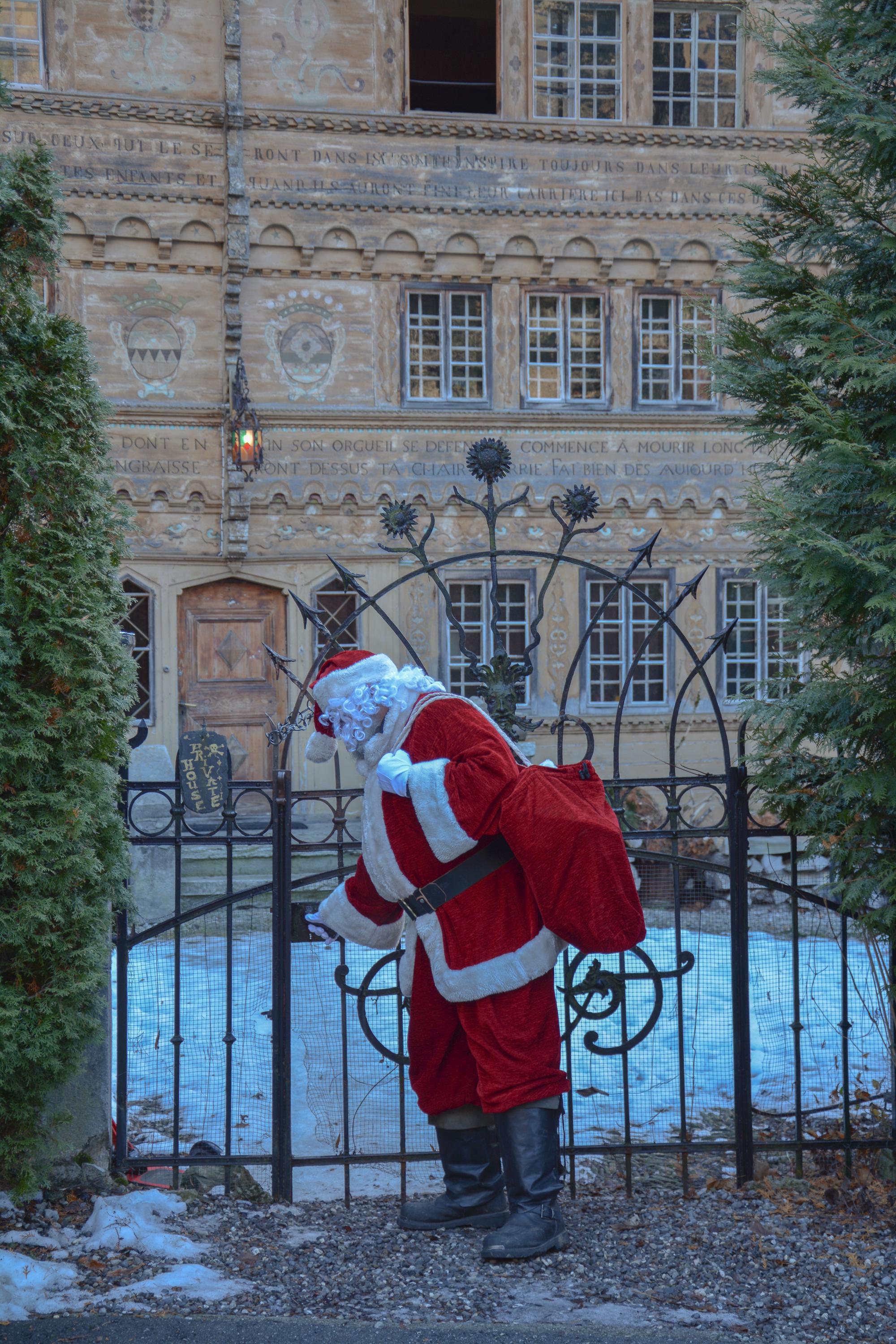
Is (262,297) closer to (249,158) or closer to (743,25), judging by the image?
(249,158)

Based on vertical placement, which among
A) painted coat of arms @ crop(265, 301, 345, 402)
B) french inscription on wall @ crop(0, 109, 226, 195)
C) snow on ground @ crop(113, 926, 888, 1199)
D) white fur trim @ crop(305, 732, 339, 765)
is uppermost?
french inscription on wall @ crop(0, 109, 226, 195)

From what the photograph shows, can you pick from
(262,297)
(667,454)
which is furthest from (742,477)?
(262,297)

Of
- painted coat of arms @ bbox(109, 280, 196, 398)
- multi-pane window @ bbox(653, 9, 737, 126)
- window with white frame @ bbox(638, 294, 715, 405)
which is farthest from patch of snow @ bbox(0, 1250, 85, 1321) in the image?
multi-pane window @ bbox(653, 9, 737, 126)

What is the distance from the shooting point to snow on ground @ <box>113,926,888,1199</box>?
5.93m

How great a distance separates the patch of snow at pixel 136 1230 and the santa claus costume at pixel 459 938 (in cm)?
74

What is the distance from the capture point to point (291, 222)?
13156 mm

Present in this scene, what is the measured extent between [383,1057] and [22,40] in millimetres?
11682

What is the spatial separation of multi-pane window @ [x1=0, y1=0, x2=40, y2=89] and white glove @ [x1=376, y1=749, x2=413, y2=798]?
1173 cm

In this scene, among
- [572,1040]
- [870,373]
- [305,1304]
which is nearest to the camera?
[305,1304]

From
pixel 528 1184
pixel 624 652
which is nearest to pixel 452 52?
pixel 624 652

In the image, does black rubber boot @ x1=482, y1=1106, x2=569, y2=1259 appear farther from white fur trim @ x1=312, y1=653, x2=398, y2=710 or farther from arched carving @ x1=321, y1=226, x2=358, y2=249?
arched carving @ x1=321, y1=226, x2=358, y2=249

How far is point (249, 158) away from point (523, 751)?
10683mm

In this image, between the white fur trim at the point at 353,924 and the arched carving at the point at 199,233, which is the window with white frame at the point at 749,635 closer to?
the arched carving at the point at 199,233

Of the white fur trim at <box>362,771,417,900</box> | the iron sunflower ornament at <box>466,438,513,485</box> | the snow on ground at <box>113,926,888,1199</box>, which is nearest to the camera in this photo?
the white fur trim at <box>362,771,417,900</box>
